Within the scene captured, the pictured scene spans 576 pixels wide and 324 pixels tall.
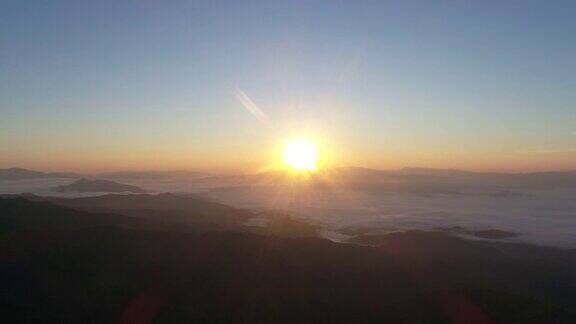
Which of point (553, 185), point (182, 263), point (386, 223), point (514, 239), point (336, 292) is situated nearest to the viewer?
point (336, 292)

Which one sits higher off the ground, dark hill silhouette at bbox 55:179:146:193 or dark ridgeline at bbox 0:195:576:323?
dark hill silhouette at bbox 55:179:146:193

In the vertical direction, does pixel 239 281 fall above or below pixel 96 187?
below

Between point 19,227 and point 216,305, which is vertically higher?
point 19,227

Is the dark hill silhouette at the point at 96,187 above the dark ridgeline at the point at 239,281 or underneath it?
above

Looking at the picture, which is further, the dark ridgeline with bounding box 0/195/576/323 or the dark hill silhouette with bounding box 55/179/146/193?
the dark hill silhouette with bounding box 55/179/146/193

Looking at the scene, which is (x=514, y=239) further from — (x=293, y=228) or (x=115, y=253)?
(x=115, y=253)

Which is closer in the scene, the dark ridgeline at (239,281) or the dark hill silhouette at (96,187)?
the dark ridgeline at (239,281)

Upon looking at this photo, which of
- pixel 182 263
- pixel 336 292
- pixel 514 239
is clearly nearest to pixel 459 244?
pixel 514 239

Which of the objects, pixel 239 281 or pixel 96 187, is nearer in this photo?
pixel 239 281
